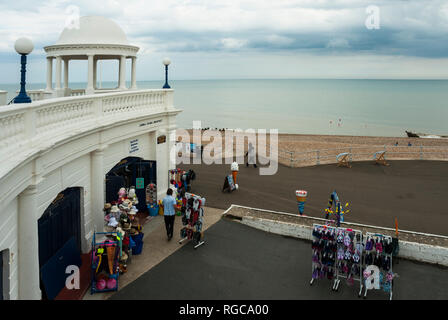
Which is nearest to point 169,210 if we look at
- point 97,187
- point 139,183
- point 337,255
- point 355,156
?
point 97,187

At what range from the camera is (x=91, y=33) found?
14031 millimetres

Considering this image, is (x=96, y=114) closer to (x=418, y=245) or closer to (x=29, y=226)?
(x=29, y=226)

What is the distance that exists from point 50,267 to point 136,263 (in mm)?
2241

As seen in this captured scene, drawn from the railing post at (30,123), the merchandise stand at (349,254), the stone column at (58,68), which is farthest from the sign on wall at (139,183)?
the merchandise stand at (349,254)

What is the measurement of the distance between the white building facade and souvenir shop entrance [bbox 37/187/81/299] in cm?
21

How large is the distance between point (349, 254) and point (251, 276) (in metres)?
2.32

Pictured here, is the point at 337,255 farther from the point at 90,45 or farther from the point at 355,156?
the point at 355,156

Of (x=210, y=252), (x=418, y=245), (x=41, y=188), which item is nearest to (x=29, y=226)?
(x=41, y=188)

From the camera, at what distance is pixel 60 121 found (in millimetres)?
9086

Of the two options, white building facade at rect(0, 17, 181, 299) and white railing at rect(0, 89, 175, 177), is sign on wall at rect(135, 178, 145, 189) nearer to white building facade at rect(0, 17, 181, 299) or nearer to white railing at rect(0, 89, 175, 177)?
white building facade at rect(0, 17, 181, 299)

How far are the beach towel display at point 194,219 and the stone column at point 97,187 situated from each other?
229 centimetres

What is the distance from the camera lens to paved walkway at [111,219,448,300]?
896 centimetres

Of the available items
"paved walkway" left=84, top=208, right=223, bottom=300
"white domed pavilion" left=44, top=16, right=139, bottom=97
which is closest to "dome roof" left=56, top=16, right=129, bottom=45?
"white domed pavilion" left=44, top=16, right=139, bottom=97

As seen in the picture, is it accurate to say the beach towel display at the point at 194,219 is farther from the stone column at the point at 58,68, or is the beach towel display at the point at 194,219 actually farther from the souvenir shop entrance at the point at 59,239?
the stone column at the point at 58,68
